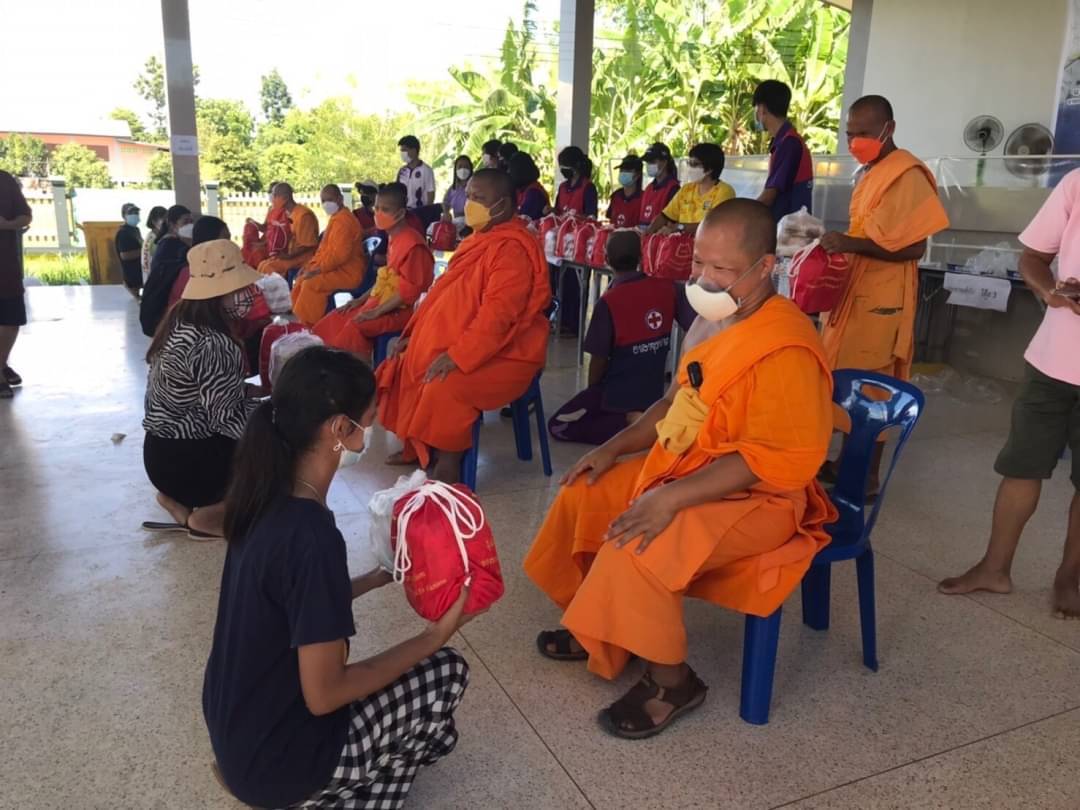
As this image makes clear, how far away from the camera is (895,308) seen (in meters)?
3.55

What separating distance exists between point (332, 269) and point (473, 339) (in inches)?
135

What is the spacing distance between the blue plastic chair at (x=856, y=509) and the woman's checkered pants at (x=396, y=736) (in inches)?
32.2

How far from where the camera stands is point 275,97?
99.5ft

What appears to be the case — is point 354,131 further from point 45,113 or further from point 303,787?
point 303,787

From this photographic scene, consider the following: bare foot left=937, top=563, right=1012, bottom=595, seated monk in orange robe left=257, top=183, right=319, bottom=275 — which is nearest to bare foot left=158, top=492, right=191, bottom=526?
bare foot left=937, top=563, right=1012, bottom=595

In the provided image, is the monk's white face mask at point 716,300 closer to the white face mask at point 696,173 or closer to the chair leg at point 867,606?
the chair leg at point 867,606

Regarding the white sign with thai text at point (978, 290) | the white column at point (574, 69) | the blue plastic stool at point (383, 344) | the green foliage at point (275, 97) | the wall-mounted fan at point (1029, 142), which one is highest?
the green foliage at point (275, 97)

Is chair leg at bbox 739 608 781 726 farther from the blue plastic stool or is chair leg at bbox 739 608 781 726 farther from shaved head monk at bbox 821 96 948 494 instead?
the blue plastic stool

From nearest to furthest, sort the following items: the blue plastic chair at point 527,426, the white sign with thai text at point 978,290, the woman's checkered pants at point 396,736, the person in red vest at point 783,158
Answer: the woman's checkered pants at point 396,736 → the blue plastic chair at point 527,426 → the person in red vest at point 783,158 → the white sign with thai text at point 978,290

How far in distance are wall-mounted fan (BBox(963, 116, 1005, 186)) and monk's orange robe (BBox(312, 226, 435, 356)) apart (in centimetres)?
542

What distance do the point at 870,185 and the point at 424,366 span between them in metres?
1.99

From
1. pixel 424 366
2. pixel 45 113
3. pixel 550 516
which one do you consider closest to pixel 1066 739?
pixel 550 516

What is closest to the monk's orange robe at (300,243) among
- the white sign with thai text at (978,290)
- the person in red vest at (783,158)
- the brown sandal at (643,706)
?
the person in red vest at (783,158)

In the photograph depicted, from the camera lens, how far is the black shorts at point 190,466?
3066 mm
